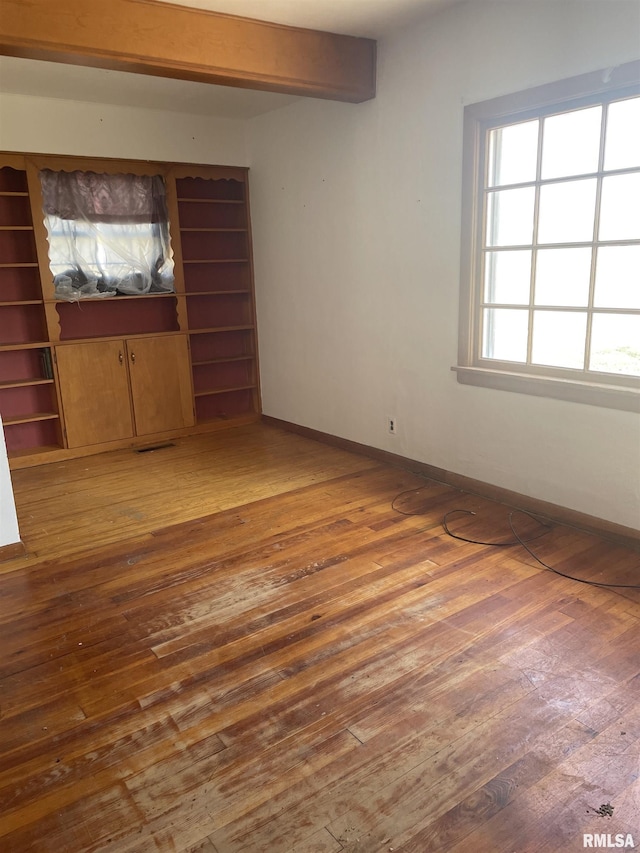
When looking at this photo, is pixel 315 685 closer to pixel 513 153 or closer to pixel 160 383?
pixel 513 153

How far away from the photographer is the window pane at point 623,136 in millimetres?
2805

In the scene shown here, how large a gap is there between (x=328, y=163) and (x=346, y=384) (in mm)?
1602

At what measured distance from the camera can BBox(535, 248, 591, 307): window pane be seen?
3109 mm

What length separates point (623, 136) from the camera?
285cm

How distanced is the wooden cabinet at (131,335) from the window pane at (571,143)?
2992mm

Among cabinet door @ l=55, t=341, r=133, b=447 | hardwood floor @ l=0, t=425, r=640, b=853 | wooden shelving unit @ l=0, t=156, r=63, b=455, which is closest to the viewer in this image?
hardwood floor @ l=0, t=425, r=640, b=853

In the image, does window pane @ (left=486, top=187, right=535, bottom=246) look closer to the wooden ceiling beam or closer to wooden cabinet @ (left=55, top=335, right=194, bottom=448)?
the wooden ceiling beam

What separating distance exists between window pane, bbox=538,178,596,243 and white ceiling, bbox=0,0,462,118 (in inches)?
46.1

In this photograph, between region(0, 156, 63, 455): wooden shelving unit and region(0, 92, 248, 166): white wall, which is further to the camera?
region(0, 156, 63, 455): wooden shelving unit

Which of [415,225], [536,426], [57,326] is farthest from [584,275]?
[57,326]

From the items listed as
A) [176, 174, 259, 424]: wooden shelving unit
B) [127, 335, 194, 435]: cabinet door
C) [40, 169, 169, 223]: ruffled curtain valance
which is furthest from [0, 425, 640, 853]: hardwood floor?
[40, 169, 169, 223]: ruffled curtain valance

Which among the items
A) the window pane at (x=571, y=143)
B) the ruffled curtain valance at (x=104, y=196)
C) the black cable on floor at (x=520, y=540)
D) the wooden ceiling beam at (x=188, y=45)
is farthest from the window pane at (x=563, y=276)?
the ruffled curtain valance at (x=104, y=196)

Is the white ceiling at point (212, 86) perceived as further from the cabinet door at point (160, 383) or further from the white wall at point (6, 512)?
the white wall at point (6, 512)

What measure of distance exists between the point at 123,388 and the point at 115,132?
197cm
